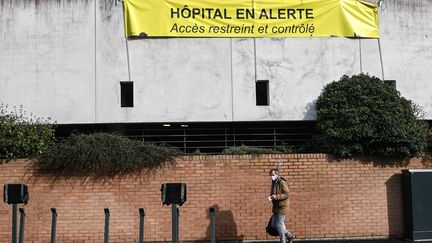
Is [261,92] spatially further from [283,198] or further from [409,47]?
[409,47]

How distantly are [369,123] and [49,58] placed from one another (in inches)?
312

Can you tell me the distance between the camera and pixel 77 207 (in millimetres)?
12172

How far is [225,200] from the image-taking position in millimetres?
12375

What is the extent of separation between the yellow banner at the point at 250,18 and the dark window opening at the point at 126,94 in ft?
4.20

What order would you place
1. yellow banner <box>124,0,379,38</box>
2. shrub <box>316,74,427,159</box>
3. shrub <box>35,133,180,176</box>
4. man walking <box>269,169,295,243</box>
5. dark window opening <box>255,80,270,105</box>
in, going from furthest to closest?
dark window opening <box>255,80,270,105</box>
yellow banner <box>124,0,379,38</box>
shrub <box>316,74,427,159</box>
shrub <box>35,133,180,176</box>
man walking <box>269,169,295,243</box>

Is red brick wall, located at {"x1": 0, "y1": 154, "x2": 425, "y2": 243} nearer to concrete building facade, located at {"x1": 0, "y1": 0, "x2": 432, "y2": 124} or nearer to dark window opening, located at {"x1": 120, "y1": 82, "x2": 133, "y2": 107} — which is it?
concrete building facade, located at {"x1": 0, "y1": 0, "x2": 432, "y2": 124}

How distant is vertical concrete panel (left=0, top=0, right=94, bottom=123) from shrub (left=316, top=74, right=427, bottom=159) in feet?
19.3

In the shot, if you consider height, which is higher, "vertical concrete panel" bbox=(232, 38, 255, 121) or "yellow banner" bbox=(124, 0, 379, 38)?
"yellow banner" bbox=(124, 0, 379, 38)

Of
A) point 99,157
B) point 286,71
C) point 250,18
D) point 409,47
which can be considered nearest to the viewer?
point 99,157

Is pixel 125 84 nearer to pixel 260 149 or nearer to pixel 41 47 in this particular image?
pixel 41 47

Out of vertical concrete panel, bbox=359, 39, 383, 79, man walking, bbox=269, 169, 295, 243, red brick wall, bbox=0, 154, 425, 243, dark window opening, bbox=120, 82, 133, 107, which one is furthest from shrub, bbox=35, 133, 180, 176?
vertical concrete panel, bbox=359, 39, 383, 79

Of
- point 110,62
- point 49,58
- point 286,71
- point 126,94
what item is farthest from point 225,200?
point 49,58

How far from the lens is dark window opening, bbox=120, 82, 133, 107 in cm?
1382

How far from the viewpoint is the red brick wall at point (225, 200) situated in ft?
39.9
